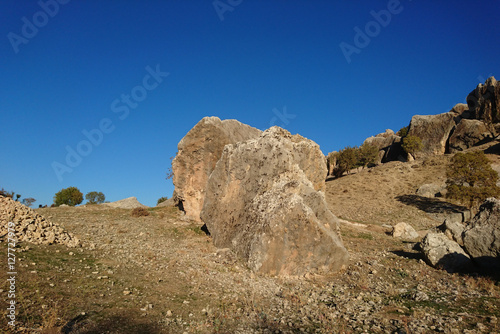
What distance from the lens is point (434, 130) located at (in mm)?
66938

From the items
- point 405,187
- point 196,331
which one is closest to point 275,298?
point 196,331

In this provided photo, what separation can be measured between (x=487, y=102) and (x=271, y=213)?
71045 mm

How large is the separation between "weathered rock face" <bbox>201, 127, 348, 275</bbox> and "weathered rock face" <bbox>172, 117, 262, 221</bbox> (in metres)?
5.64

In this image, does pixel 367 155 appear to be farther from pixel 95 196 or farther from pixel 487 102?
pixel 95 196

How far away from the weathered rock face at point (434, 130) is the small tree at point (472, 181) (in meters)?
32.4

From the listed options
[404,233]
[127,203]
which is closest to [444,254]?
[404,233]

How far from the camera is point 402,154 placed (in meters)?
71.4

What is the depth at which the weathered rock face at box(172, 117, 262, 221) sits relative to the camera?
23.8m

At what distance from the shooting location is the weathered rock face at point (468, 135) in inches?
2276

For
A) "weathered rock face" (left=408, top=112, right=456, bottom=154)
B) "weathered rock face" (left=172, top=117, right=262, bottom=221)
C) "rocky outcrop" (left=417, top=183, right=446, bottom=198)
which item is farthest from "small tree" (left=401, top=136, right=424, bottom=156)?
"weathered rock face" (left=172, top=117, right=262, bottom=221)

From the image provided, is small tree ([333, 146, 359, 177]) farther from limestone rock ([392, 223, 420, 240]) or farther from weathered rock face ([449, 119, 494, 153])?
limestone rock ([392, 223, 420, 240])

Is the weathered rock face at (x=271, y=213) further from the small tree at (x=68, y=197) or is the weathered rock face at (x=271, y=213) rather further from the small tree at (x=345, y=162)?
the small tree at (x=68, y=197)

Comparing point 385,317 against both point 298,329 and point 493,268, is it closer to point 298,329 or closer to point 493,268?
point 298,329

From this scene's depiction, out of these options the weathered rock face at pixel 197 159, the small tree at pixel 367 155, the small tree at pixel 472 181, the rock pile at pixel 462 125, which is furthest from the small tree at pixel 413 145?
the weathered rock face at pixel 197 159
